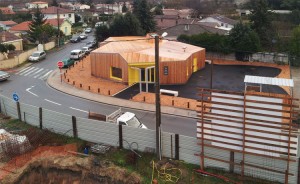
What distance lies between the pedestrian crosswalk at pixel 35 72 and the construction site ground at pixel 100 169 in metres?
21.9

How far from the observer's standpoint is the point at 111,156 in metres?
18.0

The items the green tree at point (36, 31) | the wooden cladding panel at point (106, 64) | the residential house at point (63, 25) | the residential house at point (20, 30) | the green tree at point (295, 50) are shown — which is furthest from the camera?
the residential house at point (63, 25)

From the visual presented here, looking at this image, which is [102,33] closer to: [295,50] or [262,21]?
[262,21]

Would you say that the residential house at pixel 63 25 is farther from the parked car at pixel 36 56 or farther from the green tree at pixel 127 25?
the parked car at pixel 36 56

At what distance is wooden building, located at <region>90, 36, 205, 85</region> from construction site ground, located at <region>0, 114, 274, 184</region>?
14.8 metres

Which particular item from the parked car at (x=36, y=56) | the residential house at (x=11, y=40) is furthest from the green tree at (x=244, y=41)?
the residential house at (x=11, y=40)

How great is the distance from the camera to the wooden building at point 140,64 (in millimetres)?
34250

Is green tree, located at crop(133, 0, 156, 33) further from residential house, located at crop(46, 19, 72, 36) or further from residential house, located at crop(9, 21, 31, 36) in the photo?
residential house, located at crop(9, 21, 31, 36)

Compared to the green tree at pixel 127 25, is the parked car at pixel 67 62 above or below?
below

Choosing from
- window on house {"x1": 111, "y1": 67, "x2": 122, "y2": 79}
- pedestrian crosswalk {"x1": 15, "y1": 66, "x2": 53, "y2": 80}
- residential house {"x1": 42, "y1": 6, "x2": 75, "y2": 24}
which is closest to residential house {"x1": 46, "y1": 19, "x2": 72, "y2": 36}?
residential house {"x1": 42, "y1": 6, "x2": 75, "y2": 24}

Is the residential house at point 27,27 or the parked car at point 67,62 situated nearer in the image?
the parked car at point 67,62

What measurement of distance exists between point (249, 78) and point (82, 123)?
47.4 ft

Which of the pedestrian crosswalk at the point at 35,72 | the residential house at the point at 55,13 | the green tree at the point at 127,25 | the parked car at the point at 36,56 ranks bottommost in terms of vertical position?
Result: the pedestrian crosswalk at the point at 35,72

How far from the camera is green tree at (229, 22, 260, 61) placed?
45656mm
